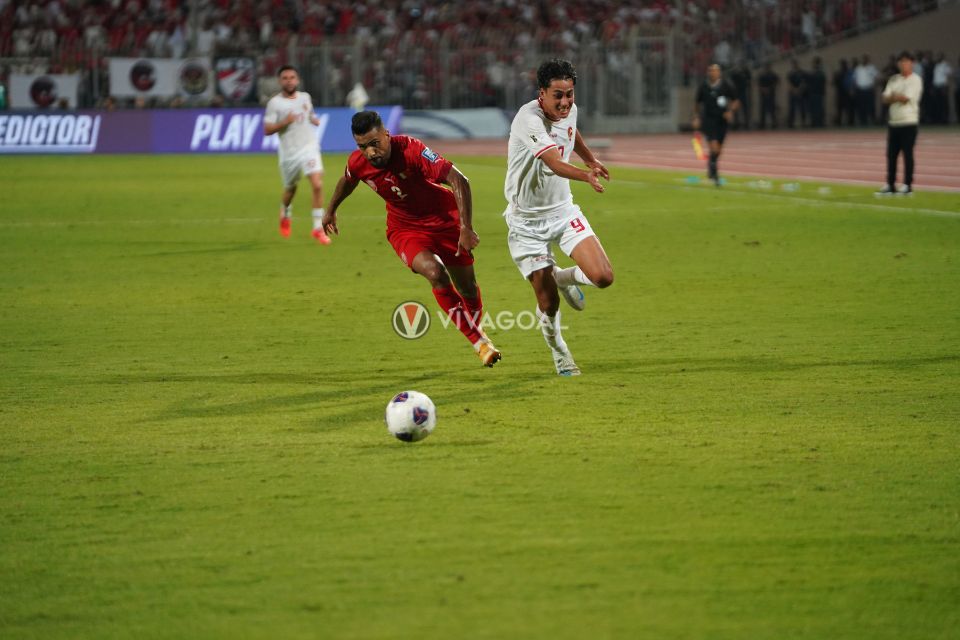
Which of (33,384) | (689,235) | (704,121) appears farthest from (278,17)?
(33,384)

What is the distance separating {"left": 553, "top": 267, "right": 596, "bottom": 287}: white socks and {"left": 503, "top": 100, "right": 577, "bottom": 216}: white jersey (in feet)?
1.52

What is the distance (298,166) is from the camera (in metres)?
18.2

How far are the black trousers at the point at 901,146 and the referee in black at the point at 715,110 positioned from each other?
377 cm

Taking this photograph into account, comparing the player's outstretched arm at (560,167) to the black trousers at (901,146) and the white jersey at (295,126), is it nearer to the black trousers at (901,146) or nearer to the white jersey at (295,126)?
the white jersey at (295,126)

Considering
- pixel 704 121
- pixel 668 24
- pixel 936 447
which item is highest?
pixel 668 24

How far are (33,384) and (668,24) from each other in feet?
127

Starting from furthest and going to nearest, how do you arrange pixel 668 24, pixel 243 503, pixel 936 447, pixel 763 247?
pixel 668 24 → pixel 763 247 → pixel 936 447 → pixel 243 503

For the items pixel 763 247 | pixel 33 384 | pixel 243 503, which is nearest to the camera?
pixel 243 503

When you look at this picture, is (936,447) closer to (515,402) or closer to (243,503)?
(515,402)

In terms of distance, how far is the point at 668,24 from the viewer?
45.4 m

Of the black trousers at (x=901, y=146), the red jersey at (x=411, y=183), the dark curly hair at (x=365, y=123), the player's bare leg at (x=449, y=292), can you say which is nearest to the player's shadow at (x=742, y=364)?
the player's bare leg at (x=449, y=292)

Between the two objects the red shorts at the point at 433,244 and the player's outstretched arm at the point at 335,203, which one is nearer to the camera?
the player's outstretched arm at the point at 335,203

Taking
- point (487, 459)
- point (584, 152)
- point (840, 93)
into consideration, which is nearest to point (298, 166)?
point (584, 152)

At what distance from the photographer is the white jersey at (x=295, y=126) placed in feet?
59.3
